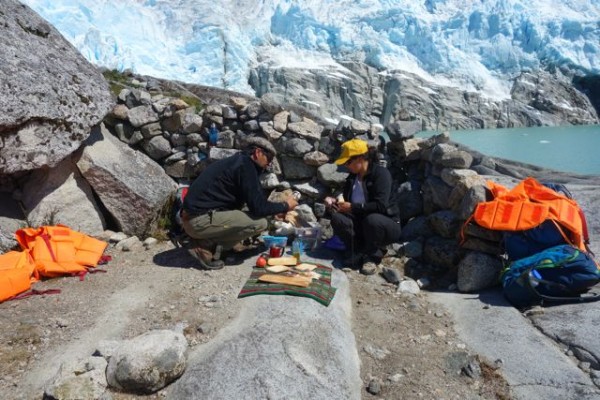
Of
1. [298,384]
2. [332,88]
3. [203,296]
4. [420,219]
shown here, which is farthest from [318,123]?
[332,88]

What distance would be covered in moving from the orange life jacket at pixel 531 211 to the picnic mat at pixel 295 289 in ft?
5.14

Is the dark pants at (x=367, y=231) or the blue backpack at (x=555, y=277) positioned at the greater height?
the blue backpack at (x=555, y=277)

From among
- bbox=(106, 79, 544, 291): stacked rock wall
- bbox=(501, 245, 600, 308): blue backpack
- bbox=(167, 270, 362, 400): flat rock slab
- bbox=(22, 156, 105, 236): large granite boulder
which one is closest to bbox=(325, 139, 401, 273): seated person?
bbox=(106, 79, 544, 291): stacked rock wall

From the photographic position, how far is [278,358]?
2.75m

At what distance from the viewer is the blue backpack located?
3400mm

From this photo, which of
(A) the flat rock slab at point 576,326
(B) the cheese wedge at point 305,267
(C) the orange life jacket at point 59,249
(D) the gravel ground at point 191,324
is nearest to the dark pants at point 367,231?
(D) the gravel ground at point 191,324

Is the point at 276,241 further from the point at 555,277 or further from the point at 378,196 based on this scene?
the point at 555,277

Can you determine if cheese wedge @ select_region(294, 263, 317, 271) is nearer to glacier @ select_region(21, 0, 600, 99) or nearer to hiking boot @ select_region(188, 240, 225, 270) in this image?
hiking boot @ select_region(188, 240, 225, 270)

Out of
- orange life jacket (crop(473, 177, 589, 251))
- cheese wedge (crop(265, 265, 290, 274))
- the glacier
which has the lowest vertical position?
the glacier

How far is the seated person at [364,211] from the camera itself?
4426 millimetres

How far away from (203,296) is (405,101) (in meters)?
46.8

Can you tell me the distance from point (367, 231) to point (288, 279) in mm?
1076

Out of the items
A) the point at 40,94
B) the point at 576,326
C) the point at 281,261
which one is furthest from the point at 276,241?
the point at 40,94

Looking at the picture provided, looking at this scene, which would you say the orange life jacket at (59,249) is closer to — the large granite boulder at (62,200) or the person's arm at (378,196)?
the large granite boulder at (62,200)
